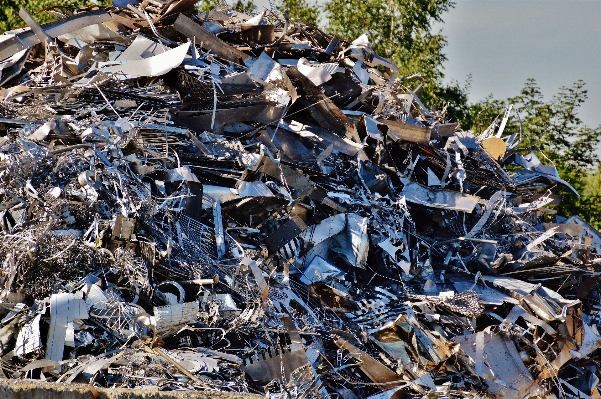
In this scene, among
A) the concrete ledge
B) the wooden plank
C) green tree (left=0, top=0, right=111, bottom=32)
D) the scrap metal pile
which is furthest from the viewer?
green tree (left=0, top=0, right=111, bottom=32)

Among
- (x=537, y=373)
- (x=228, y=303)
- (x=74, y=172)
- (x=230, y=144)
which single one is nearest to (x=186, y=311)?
(x=228, y=303)

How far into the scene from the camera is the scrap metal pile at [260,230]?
4523mm

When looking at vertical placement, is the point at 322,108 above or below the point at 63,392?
below

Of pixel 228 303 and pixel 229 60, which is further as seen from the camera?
pixel 229 60

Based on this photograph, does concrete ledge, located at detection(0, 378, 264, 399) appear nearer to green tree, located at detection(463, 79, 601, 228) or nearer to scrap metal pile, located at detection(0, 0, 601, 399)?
scrap metal pile, located at detection(0, 0, 601, 399)

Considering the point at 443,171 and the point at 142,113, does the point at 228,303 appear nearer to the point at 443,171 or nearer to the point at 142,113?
the point at 142,113

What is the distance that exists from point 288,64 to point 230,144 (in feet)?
5.66

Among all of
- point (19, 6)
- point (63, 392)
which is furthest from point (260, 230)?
point (19, 6)

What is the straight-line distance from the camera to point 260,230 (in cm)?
588

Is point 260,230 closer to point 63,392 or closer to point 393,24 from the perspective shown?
point 63,392

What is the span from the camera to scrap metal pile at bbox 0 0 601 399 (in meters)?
4.52

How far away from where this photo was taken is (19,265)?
454 centimetres

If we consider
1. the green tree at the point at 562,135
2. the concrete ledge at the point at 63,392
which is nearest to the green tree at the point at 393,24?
the green tree at the point at 562,135

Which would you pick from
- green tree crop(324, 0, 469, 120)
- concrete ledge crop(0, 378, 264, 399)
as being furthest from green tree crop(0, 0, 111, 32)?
concrete ledge crop(0, 378, 264, 399)
